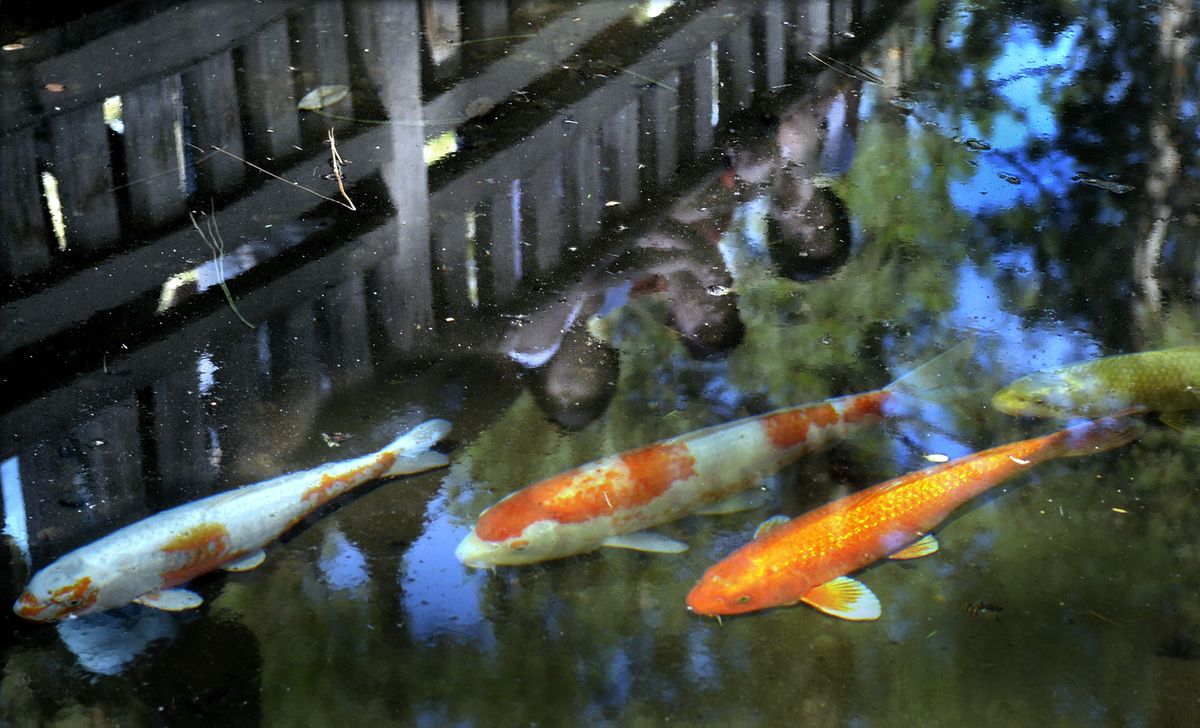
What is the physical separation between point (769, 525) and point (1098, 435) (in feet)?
4.14

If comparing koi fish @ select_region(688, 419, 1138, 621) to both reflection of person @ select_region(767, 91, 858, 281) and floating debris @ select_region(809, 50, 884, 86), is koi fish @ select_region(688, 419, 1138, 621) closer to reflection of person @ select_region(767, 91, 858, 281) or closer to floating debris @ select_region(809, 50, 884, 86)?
reflection of person @ select_region(767, 91, 858, 281)

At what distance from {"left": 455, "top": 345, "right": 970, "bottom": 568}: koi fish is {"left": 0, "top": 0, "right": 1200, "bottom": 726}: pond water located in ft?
0.19

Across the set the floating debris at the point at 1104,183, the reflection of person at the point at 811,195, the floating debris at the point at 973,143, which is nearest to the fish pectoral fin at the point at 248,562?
the reflection of person at the point at 811,195

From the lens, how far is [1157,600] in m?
3.56

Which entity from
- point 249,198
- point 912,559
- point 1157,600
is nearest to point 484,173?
point 249,198

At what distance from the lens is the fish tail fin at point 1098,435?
4031 mm

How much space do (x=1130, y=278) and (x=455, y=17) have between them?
13.3ft

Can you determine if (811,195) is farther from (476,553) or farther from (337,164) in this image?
(476,553)

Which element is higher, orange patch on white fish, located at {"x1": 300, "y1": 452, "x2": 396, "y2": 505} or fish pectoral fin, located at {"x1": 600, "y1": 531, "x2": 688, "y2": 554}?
orange patch on white fish, located at {"x1": 300, "y1": 452, "x2": 396, "y2": 505}

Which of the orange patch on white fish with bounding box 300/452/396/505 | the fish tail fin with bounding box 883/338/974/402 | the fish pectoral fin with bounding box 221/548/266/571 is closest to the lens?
the fish pectoral fin with bounding box 221/548/266/571

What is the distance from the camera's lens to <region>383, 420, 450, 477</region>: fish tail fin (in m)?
3.88

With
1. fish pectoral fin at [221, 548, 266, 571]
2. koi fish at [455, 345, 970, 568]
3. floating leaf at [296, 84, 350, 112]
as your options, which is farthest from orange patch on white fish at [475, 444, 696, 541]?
floating leaf at [296, 84, 350, 112]

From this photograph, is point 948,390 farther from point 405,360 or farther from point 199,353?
point 199,353

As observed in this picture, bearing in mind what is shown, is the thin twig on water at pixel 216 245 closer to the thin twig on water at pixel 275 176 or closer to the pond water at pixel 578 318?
the pond water at pixel 578 318
